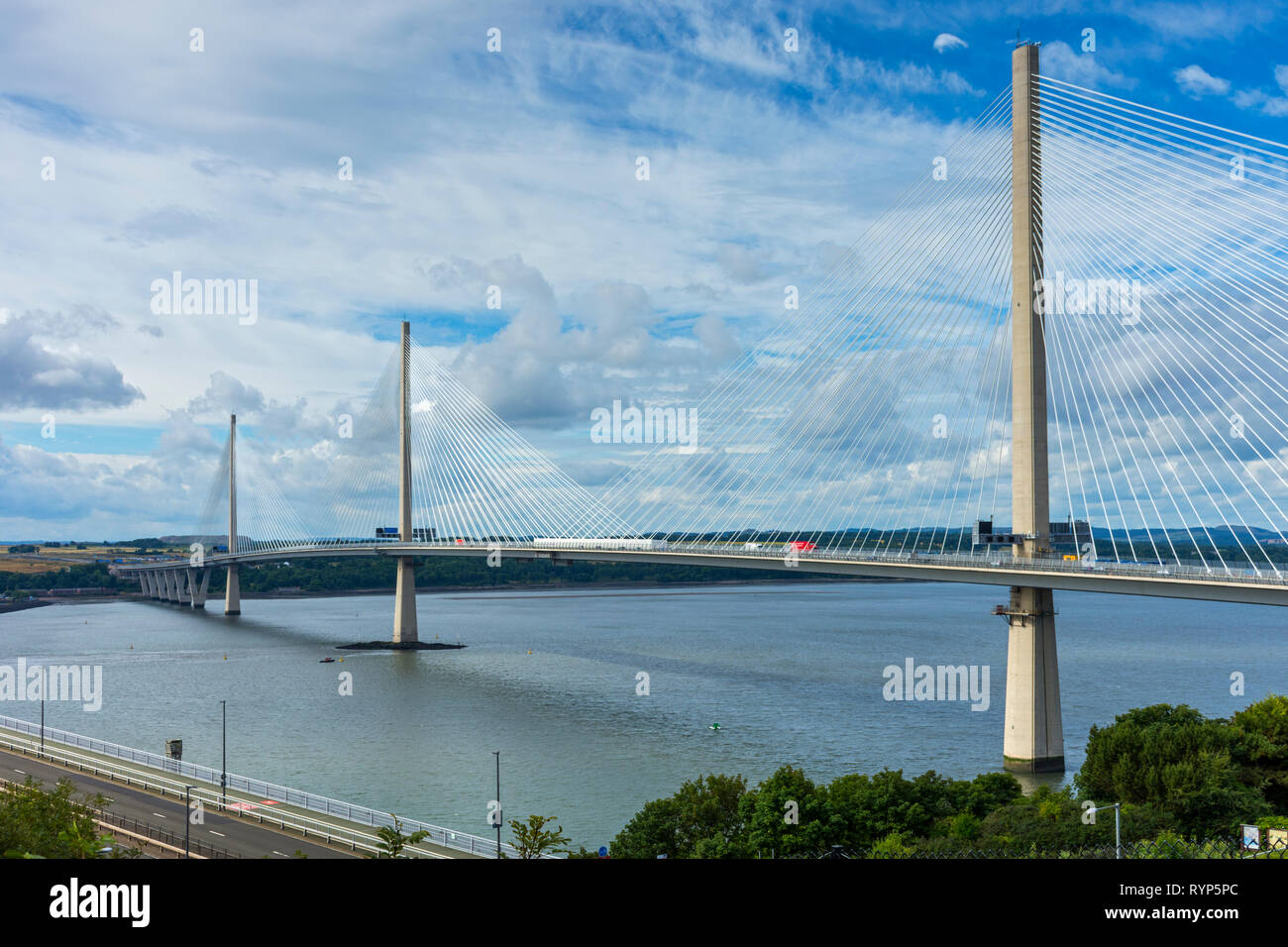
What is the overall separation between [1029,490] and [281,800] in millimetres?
25792

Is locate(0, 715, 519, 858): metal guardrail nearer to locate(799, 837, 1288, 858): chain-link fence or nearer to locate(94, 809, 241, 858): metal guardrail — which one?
locate(94, 809, 241, 858): metal guardrail

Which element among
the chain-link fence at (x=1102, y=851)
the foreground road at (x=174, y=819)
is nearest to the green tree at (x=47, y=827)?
the foreground road at (x=174, y=819)

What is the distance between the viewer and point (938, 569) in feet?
124

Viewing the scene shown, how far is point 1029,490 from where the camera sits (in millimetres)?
34719

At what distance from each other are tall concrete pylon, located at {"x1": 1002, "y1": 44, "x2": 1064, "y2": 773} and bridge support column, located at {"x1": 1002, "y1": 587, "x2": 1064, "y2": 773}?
0.11ft

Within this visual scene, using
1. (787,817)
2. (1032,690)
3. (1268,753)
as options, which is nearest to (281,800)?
(787,817)

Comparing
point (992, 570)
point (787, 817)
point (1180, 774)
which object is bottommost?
point (787, 817)

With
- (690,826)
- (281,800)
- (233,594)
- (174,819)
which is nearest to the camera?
(690,826)

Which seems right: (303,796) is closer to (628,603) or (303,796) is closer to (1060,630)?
(1060,630)

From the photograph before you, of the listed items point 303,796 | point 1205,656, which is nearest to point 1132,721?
point 303,796

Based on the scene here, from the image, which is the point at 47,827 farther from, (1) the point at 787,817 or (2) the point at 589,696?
(2) the point at 589,696

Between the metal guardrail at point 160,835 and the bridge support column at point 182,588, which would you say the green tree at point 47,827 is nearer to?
the metal guardrail at point 160,835
